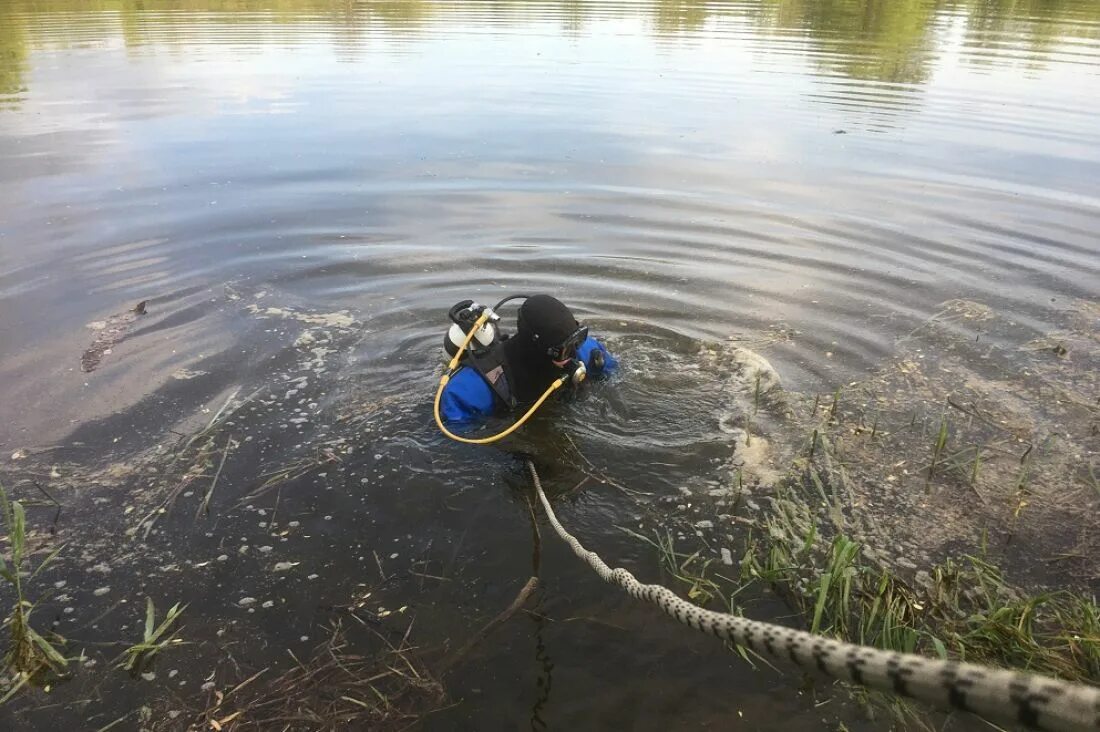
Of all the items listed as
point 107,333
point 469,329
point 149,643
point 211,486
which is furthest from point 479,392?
point 107,333

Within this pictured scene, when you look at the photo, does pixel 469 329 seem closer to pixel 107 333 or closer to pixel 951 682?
pixel 107 333

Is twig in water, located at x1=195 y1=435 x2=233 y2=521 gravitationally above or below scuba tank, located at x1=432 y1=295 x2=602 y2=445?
below

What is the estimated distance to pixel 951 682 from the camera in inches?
42.8

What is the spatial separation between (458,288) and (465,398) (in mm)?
2602

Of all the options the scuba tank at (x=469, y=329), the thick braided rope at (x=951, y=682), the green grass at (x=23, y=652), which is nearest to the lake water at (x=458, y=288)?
the green grass at (x=23, y=652)

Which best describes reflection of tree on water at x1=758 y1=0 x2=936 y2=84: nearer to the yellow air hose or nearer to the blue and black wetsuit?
the blue and black wetsuit

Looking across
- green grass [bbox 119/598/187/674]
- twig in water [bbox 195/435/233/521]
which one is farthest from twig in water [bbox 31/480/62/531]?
green grass [bbox 119/598/187/674]

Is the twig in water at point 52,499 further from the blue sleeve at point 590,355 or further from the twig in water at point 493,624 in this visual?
the blue sleeve at point 590,355

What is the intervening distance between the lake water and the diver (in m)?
0.33

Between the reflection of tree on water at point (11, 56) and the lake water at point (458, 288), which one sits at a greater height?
the reflection of tree on water at point (11, 56)

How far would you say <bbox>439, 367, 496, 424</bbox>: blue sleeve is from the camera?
4703mm

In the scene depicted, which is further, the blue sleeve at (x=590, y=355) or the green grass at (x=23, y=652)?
the blue sleeve at (x=590, y=355)

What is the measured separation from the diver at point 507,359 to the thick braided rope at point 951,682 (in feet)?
10.2

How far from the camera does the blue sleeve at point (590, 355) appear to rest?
509 centimetres
